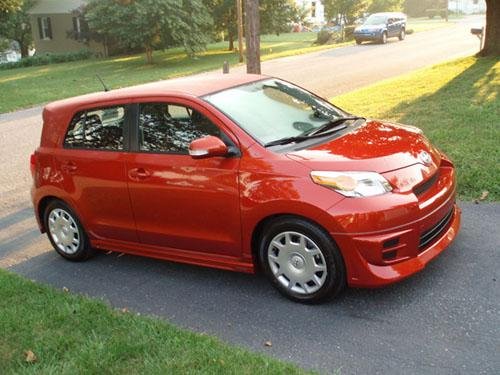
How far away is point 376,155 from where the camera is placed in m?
4.43

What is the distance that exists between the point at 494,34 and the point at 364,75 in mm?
4016

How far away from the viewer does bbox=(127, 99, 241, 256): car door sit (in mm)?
4645

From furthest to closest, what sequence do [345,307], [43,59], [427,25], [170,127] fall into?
[427,25] → [43,59] → [170,127] → [345,307]

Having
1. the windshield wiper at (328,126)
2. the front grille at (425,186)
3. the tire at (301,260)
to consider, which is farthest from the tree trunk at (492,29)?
the tire at (301,260)

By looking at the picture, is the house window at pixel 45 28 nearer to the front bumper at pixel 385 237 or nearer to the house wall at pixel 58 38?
the house wall at pixel 58 38

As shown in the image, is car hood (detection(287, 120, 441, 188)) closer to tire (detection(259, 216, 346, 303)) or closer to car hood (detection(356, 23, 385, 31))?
tire (detection(259, 216, 346, 303))

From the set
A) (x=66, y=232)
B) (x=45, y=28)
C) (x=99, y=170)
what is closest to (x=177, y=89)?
(x=99, y=170)

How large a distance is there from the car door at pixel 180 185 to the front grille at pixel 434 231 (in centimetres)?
137

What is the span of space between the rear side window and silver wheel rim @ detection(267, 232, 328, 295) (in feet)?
5.75

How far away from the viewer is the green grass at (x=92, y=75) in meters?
21.2

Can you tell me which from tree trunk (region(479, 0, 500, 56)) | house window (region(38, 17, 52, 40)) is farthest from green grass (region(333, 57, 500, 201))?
house window (region(38, 17, 52, 40))

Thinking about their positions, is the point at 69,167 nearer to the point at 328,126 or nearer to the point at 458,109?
the point at 328,126

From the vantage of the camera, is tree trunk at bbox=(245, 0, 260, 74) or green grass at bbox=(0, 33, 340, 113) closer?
tree trunk at bbox=(245, 0, 260, 74)

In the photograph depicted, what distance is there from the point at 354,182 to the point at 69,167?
2824 mm
